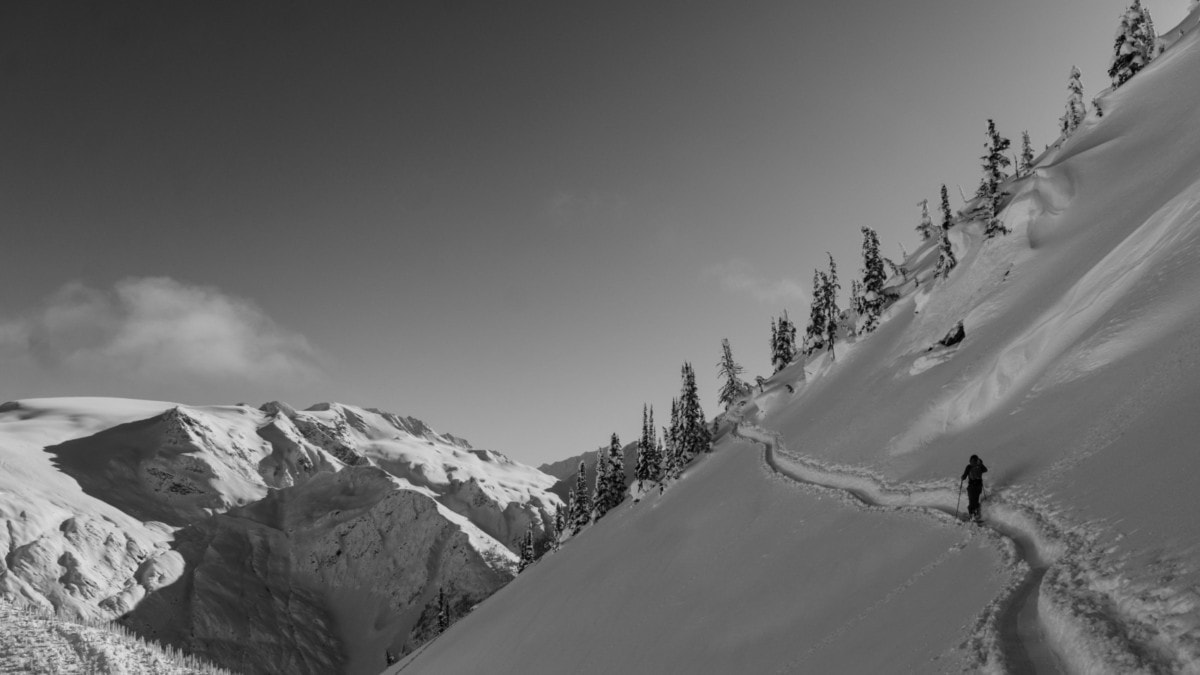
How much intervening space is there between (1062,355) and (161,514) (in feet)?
770

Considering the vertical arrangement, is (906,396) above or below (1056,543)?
above

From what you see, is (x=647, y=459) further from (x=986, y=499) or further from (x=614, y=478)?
(x=986, y=499)

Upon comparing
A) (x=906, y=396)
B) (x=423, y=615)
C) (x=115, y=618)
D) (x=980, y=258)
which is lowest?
(x=423, y=615)

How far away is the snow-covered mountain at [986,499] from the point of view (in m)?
11.8

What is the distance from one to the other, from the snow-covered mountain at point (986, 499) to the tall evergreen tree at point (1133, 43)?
11.7 metres

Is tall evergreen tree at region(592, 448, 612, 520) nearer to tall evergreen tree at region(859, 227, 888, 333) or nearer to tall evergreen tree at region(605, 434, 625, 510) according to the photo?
tall evergreen tree at region(605, 434, 625, 510)

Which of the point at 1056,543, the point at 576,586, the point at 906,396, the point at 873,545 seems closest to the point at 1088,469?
the point at 1056,543

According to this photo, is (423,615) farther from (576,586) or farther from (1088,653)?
(1088,653)

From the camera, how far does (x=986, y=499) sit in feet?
63.9

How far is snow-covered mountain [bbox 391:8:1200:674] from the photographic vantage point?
38.8 feet

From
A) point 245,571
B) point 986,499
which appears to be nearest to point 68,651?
point 986,499

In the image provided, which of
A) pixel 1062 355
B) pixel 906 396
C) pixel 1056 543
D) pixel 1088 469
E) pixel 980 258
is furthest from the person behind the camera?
pixel 980 258

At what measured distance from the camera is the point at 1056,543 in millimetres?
14430

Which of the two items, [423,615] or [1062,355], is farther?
[423,615]
